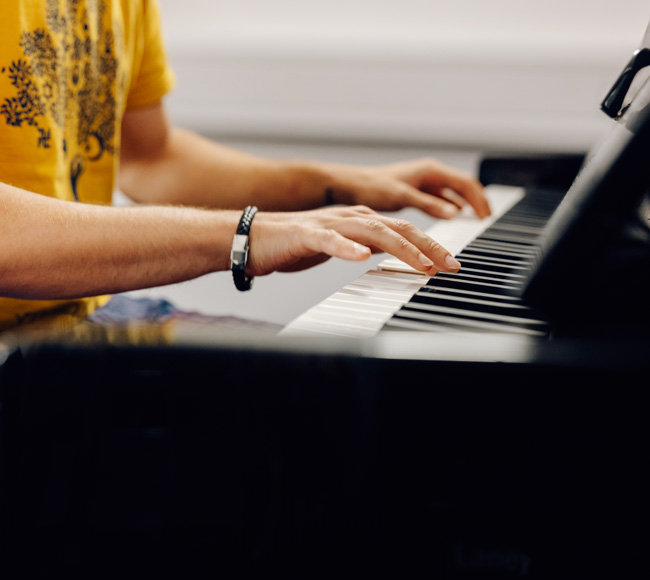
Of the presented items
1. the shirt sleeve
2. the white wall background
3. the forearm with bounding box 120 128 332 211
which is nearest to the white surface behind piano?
the forearm with bounding box 120 128 332 211

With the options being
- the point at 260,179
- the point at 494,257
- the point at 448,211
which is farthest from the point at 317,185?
the point at 494,257

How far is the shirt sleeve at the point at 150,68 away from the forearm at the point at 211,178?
11cm

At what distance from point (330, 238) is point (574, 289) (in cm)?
21

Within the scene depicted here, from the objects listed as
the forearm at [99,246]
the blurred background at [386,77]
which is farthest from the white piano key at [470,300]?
the blurred background at [386,77]

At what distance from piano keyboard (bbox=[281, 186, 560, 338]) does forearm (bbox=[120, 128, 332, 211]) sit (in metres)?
0.42

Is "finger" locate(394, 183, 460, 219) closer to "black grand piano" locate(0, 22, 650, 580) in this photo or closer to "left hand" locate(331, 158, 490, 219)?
"left hand" locate(331, 158, 490, 219)

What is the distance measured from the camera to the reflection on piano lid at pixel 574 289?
1.66 feet

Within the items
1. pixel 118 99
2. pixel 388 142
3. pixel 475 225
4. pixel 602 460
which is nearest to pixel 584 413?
pixel 602 460

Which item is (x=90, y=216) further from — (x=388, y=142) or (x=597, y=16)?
(x=597, y=16)

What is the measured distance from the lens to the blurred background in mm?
1869

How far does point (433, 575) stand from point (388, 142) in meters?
1.67

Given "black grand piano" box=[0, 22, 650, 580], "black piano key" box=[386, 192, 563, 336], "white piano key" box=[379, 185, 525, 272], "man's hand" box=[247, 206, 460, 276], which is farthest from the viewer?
"white piano key" box=[379, 185, 525, 272]

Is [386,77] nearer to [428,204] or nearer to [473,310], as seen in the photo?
[428,204]

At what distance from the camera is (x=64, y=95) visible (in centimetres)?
93
